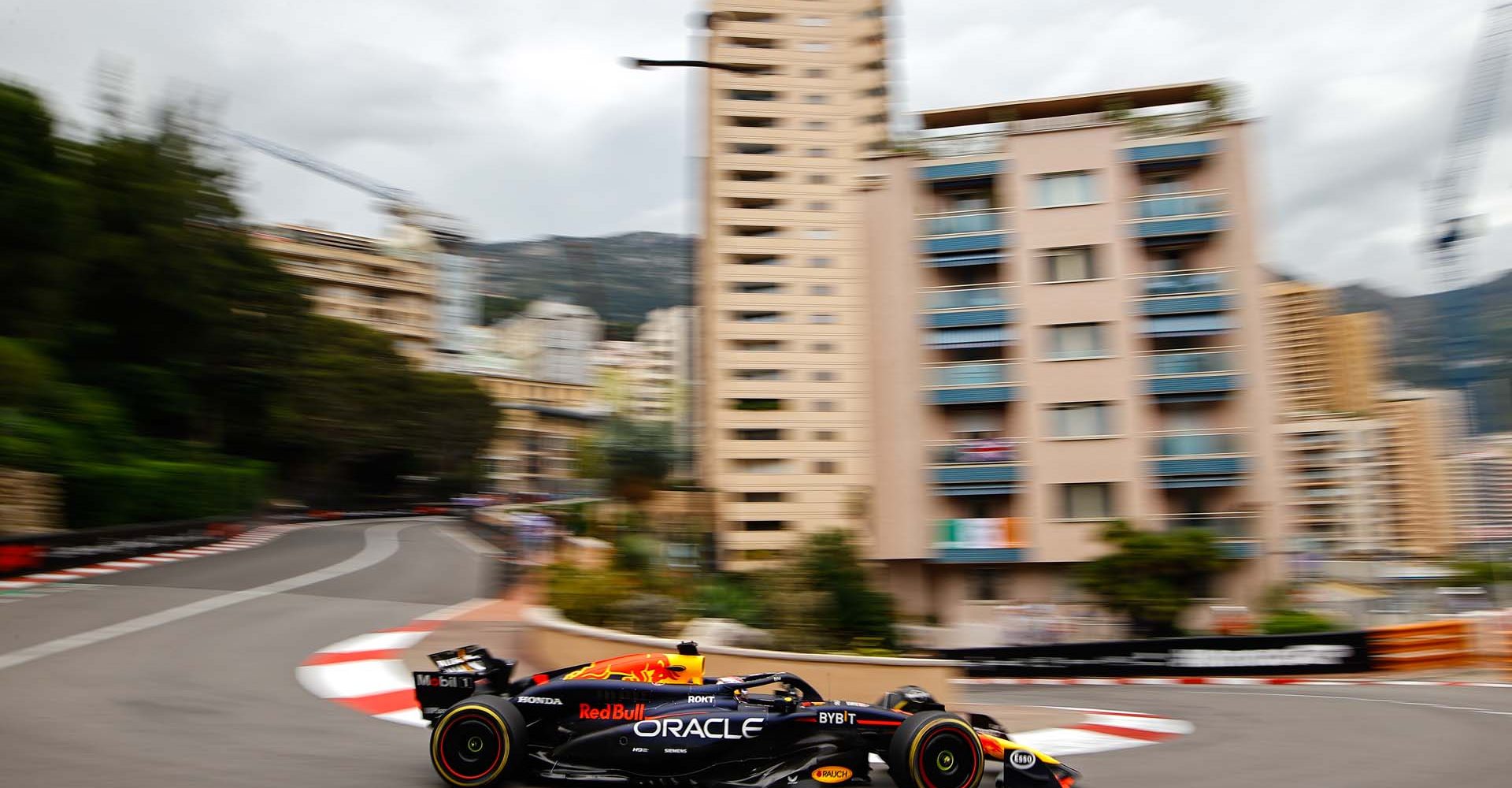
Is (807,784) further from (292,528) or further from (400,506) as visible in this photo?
(400,506)

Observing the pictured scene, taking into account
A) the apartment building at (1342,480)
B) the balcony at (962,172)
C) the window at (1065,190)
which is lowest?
the apartment building at (1342,480)

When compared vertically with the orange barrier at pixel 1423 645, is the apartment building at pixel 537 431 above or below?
above

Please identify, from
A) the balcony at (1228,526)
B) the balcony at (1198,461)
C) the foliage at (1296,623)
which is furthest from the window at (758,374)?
the foliage at (1296,623)

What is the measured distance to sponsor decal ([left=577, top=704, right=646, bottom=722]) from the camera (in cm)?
663

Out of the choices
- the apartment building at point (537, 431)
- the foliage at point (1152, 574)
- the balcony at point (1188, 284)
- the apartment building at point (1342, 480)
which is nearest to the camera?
the foliage at point (1152, 574)

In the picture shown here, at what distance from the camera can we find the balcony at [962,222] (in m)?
31.2

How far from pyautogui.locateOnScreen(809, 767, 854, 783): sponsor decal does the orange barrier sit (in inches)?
592

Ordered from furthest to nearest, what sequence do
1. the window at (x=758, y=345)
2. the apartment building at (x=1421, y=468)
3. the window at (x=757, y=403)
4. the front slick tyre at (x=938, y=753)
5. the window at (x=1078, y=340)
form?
the apartment building at (x=1421, y=468)
the window at (x=758, y=345)
the window at (x=757, y=403)
the window at (x=1078, y=340)
the front slick tyre at (x=938, y=753)

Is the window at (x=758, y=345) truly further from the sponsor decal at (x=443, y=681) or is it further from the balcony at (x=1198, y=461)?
the sponsor decal at (x=443, y=681)

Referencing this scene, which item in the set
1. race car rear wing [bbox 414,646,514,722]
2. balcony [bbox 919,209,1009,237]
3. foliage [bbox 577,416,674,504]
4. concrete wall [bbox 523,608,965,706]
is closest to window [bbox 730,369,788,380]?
foliage [bbox 577,416,674,504]

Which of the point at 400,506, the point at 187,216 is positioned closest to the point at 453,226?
the point at 400,506

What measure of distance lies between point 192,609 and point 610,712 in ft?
33.4

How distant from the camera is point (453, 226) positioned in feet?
556

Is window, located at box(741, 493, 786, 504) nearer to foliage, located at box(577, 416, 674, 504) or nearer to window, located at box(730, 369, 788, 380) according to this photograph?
window, located at box(730, 369, 788, 380)
